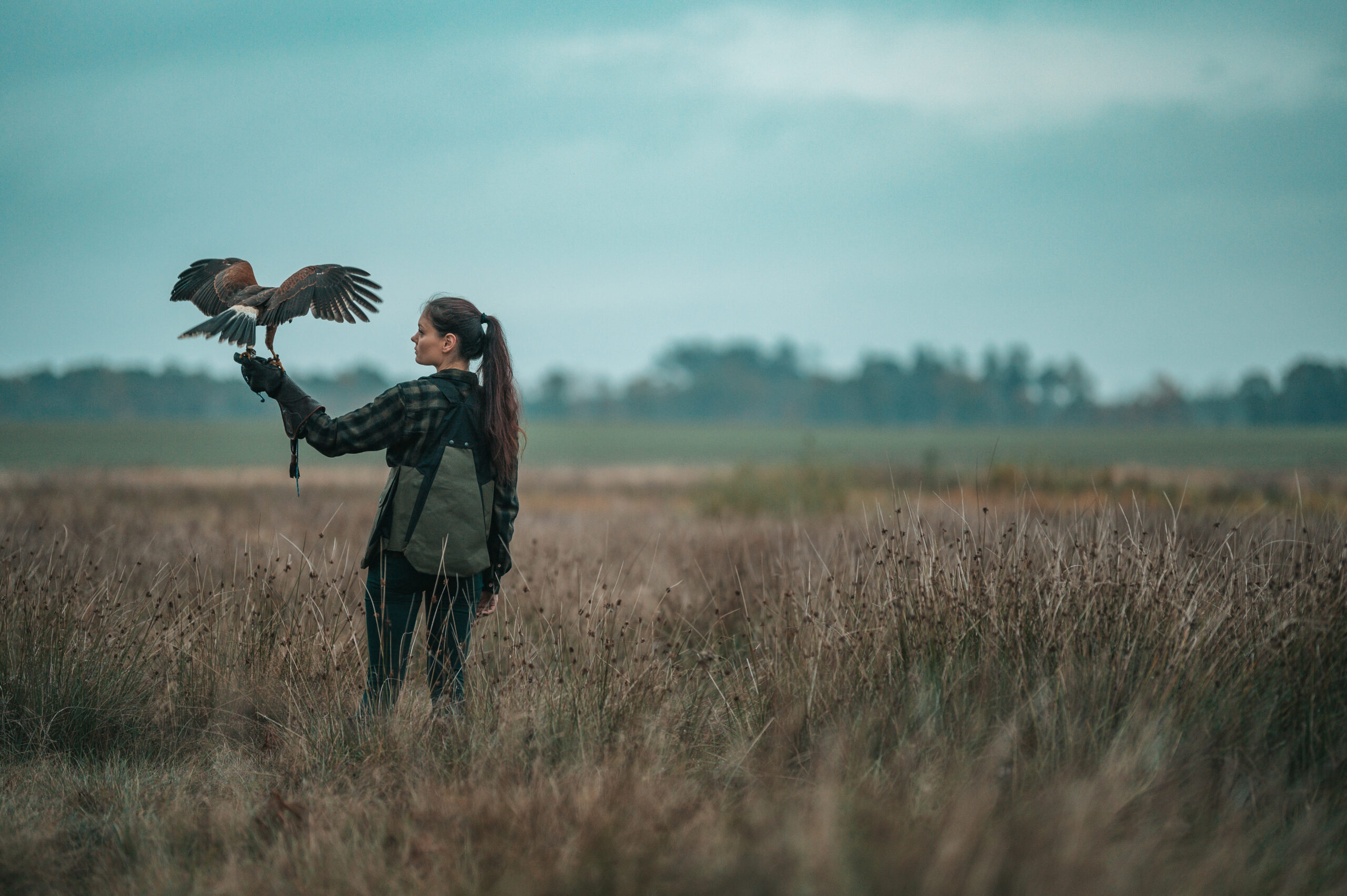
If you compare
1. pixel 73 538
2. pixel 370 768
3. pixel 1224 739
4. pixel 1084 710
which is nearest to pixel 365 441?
pixel 370 768

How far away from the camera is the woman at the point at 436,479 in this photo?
3432 mm

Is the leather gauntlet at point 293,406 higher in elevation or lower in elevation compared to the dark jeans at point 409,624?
higher

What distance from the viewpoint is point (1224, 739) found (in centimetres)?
314

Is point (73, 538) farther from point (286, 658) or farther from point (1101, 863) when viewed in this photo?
point (1101, 863)

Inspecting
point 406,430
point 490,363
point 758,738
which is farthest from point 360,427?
point 758,738

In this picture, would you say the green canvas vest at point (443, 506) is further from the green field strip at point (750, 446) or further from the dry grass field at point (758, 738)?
the green field strip at point (750, 446)

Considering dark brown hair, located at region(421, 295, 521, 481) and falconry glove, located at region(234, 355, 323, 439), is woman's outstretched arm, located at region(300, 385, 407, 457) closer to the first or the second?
falconry glove, located at region(234, 355, 323, 439)

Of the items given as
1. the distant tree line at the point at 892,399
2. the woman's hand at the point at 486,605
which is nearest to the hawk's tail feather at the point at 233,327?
the woman's hand at the point at 486,605

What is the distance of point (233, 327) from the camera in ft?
10.9

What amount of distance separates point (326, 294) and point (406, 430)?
0.65 metres

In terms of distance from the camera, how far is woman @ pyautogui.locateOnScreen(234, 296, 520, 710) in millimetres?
3432

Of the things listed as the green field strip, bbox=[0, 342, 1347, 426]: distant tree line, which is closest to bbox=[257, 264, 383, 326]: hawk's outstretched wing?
the green field strip

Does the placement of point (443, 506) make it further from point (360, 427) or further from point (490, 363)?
point (490, 363)

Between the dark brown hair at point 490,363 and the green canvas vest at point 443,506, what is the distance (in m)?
0.07
